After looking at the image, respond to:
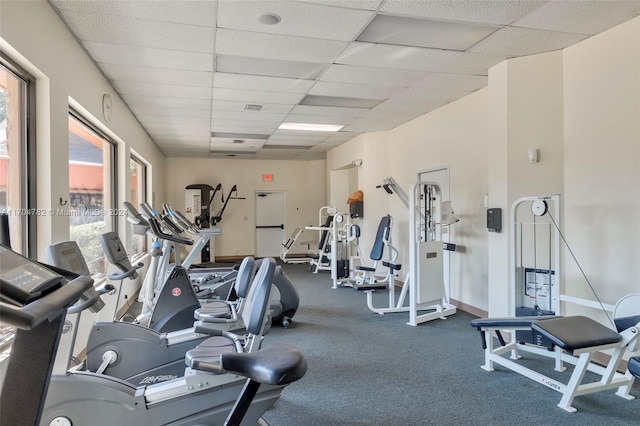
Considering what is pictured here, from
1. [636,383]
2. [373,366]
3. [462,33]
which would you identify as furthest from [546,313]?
[462,33]

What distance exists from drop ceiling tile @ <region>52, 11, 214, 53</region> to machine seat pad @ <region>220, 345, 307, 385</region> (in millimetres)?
2594

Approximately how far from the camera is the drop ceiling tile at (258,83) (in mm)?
4133

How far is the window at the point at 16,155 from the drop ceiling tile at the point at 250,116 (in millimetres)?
3136

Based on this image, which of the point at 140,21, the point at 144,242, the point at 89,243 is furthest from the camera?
the point at 144,242

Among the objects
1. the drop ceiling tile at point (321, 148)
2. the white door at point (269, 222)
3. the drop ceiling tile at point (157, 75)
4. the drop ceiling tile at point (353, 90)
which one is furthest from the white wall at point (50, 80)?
the white door at point (269, 222)

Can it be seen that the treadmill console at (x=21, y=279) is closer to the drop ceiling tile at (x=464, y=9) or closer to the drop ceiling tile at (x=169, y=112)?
the drop ceiling tile at (x=464, y=9)

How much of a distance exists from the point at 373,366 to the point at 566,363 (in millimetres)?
1587

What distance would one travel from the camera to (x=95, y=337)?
8.27ft

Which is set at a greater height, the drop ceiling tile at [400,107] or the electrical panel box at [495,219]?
the drop ceiling tile at [400,107]

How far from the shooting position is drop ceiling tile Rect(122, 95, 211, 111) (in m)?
4.80

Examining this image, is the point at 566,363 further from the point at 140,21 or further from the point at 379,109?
the point at 140,21

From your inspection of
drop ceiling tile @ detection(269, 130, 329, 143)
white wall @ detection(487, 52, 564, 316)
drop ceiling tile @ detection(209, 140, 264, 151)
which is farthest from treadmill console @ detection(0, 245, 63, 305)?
drop ceiling tile @ detection(209, 140, 264, 151)

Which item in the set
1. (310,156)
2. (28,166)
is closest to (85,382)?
(28,166)

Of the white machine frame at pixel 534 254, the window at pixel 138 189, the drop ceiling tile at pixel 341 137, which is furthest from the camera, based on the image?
the drop ceiling tile at pixel 341 137
